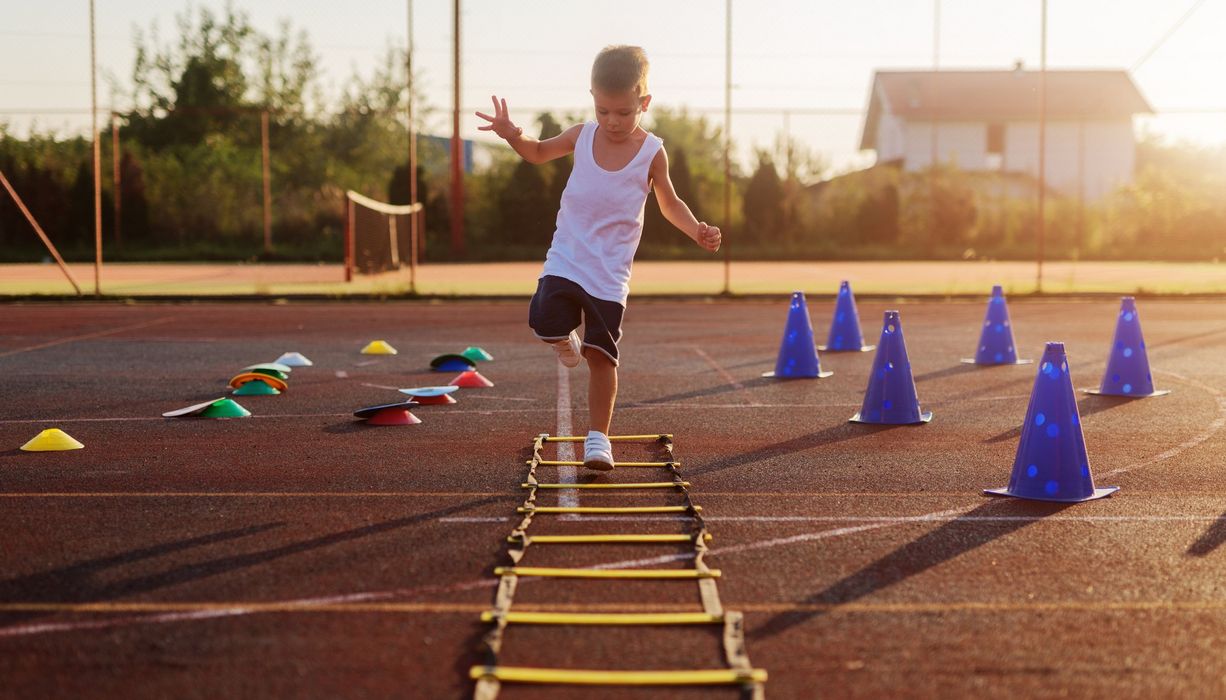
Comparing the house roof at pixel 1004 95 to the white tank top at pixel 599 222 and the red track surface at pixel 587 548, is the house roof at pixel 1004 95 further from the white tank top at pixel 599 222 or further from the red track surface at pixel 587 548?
the white tank top at pixel 599 222

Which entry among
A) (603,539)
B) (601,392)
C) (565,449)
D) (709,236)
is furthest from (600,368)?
(603,539)

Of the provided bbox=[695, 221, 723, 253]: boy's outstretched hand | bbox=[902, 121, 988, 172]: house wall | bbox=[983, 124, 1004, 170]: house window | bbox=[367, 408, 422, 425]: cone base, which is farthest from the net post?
bbox=[983, 124, 1004, 170]: house window

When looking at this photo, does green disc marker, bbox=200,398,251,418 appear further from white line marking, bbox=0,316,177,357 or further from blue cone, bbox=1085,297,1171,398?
blue cone, bbox=1085,297,1171,398

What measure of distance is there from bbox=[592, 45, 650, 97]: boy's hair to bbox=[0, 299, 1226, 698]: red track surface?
1.84 metres

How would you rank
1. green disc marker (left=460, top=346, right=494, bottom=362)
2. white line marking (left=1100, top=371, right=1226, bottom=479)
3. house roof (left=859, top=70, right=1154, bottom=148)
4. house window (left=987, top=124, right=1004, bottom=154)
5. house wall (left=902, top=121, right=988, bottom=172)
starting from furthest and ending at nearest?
house window (left=987, top=124, right=1004, bottom=154), house roof (left=859, top=70, right=1154, bottom=148), house wall (left=902, top=121, right=988, bottom=172), green disc marker (left=460, top=346, right=494, bottom=362), white line marking (left=1100, top=371, right=1226, bottom=479)

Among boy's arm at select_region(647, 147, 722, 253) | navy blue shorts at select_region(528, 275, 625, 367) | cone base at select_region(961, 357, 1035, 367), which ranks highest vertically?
boy's arm at select_region(647, 147, 722, 253)

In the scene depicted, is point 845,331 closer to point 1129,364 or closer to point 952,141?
point 1129,364

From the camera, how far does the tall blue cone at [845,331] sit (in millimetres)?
13109

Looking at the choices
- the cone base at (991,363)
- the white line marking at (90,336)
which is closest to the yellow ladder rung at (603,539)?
the cone base at (991,363)

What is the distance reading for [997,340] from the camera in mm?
12102

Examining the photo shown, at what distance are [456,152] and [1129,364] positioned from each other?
21819 mm

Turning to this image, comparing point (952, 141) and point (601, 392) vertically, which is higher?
point (952, 141)

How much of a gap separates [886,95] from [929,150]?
3065 mm

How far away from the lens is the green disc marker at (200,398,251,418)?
856 cm
